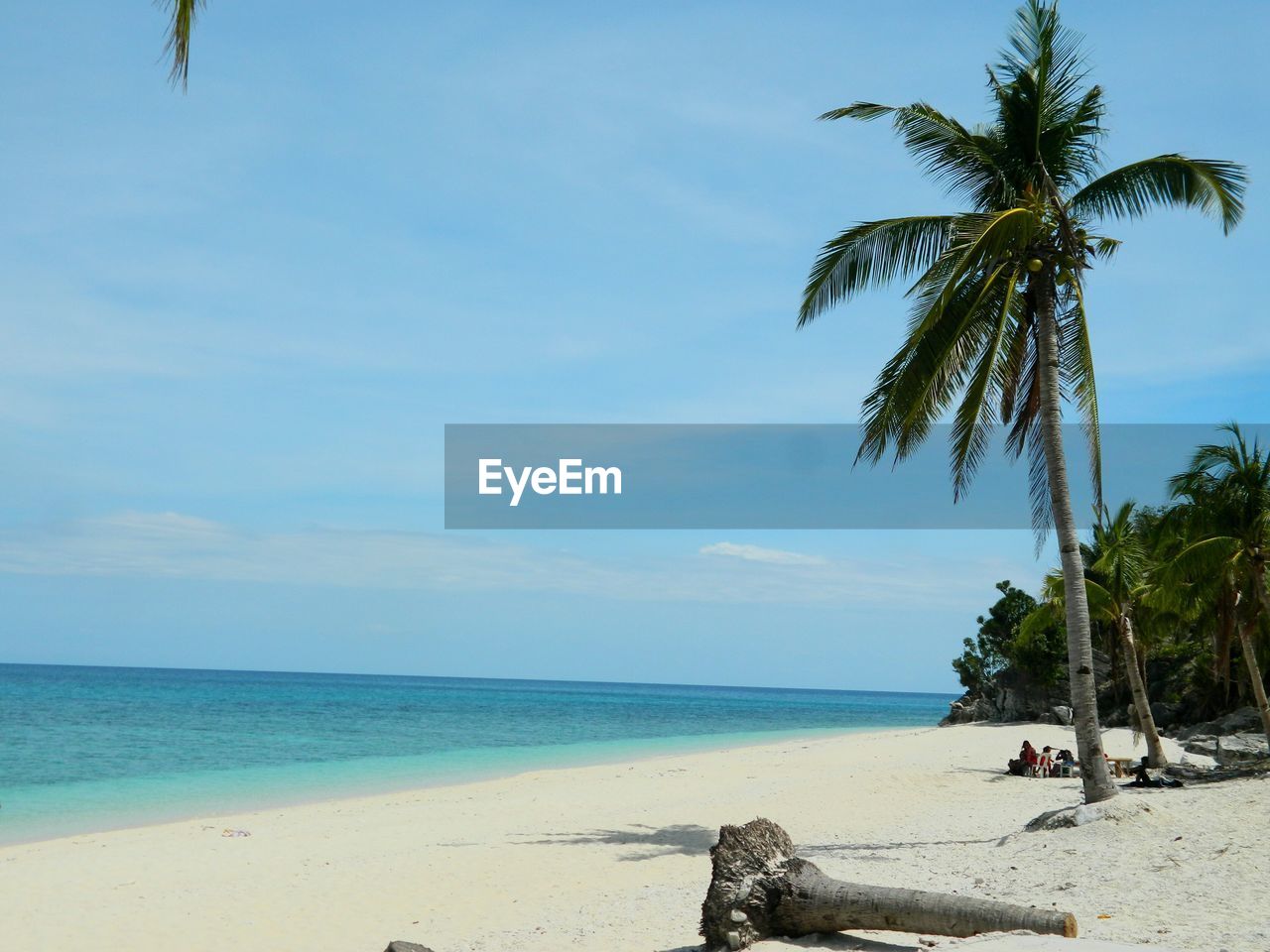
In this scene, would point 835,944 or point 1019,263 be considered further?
point 1019,263

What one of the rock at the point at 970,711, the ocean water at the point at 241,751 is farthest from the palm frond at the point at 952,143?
the rock at the point at 970,711

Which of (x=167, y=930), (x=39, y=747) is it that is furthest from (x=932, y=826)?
(x=39, y=747)

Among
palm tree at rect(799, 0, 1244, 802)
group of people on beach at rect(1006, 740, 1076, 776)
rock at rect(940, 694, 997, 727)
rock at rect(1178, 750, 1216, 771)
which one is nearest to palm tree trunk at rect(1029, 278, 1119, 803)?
palm tree at rect(799, 0, 1244, 802)

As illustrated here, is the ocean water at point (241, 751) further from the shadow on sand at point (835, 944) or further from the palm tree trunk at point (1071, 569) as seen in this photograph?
the palm tree trunk at point (1071, 569)

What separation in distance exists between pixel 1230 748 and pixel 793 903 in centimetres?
1709

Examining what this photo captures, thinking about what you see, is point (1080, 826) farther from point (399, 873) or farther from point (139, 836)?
point (139, 836)

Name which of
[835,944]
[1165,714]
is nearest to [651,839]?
[835,944]

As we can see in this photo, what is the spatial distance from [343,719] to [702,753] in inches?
962

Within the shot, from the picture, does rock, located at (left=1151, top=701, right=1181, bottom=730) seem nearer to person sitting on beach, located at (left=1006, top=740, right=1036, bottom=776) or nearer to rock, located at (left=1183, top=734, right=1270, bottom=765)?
rock, located at (left=1183, top=734, right=1270, bottom=765)

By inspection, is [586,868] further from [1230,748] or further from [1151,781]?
[1230,748]

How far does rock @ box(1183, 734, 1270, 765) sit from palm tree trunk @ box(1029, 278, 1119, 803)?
28.2 feet

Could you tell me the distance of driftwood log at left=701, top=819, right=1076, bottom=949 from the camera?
5.96m

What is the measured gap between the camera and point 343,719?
1961 inches

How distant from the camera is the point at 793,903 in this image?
21.0ft
